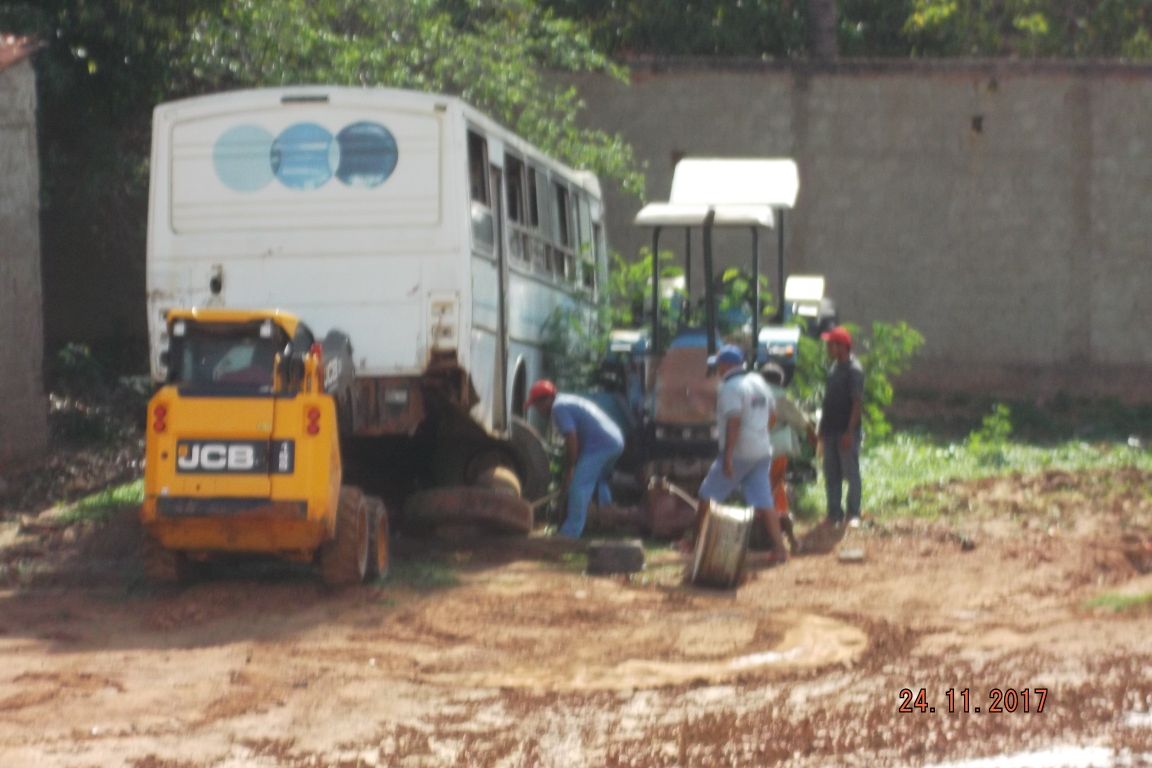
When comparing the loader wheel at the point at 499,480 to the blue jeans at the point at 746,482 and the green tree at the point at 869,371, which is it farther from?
the green tree at the point at 869,371

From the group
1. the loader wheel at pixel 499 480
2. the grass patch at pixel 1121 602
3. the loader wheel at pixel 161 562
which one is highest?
the loader wheel at pixel 499 480

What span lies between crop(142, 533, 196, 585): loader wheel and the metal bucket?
3.42 m

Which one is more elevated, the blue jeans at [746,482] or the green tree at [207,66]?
the green tree at [207,66]

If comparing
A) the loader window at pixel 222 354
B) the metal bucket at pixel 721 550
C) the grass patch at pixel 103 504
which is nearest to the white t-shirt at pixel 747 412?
the metal bucket at pixel 721 550

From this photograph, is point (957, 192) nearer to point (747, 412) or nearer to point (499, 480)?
point (499, 480)

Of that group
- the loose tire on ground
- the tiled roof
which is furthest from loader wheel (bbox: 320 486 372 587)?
the tiled roof

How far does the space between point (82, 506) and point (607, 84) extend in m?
12.4

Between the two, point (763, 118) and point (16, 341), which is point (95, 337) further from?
point (763, 118)

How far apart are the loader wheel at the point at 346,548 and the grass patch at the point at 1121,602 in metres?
4.55

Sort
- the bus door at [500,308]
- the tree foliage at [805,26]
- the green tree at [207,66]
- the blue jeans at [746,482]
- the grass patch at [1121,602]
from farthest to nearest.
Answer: the tree foliage at [805,26] < the green tree at [207,66] < the bus door at [500,308] < the blue jeans at [746,482] < the grass patch at [1121,602]

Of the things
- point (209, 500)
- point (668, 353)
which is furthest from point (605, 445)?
point (209, 500)

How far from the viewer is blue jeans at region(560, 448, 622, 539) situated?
47.3 ft

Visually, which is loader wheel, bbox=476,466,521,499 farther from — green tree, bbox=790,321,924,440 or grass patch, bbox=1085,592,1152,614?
grass patch, bbox=1085,592,1152,614

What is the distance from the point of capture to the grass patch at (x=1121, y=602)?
10.6 m
